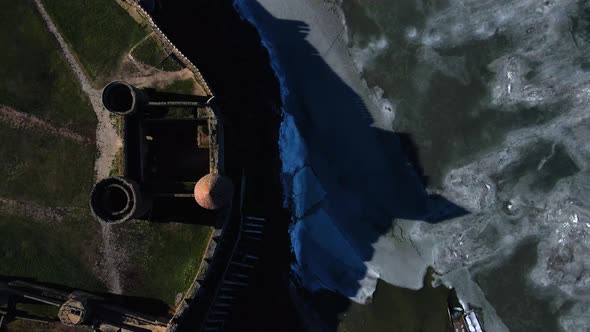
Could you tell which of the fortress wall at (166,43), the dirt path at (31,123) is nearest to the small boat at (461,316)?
the fortress wall at (166,43)

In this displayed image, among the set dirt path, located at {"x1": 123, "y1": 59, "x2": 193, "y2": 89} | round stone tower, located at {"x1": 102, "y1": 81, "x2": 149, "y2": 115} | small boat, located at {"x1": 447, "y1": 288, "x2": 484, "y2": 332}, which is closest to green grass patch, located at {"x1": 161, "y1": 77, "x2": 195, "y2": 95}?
dirt path, located at {"x1": 123, "y1": 59, "x2": 193, "y2": 89}

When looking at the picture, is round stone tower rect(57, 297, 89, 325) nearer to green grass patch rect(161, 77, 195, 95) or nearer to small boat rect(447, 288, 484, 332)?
green grass patch rect(161, 77, 195, 95)

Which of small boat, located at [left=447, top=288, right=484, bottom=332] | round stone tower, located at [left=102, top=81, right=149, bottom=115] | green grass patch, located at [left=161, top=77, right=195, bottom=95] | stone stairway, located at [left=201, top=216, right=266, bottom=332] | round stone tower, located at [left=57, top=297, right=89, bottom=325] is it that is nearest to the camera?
round stone tower, located at [left=102, top=81, right=149, bottom=115]

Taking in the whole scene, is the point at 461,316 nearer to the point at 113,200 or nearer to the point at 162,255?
the point at 162,255

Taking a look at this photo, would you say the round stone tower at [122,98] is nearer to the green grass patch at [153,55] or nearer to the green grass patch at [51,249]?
the green grass patch at [153,55]

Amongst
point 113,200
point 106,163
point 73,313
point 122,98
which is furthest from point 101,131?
point 73,313

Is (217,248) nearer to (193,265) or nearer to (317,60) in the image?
(193,265)
